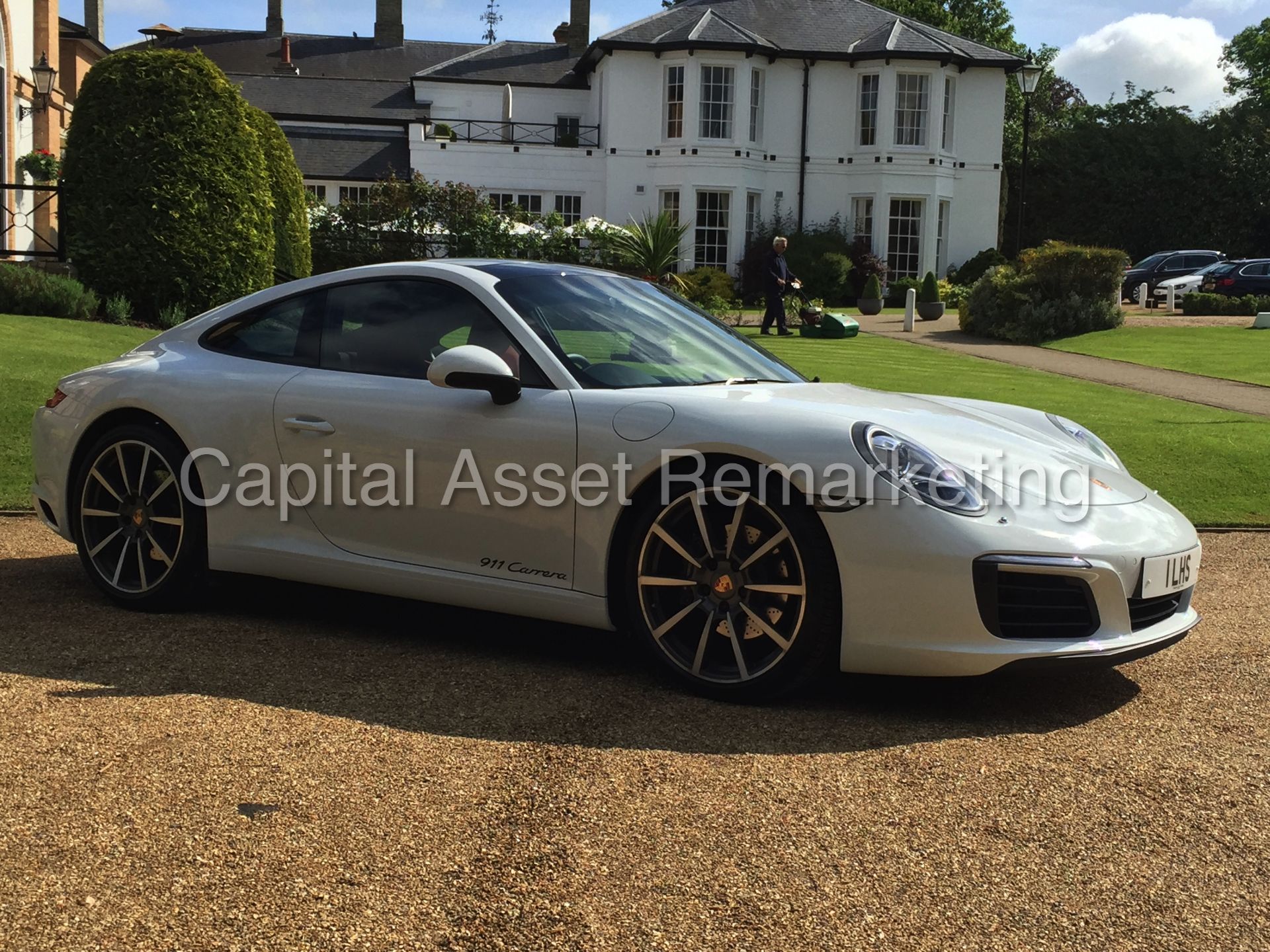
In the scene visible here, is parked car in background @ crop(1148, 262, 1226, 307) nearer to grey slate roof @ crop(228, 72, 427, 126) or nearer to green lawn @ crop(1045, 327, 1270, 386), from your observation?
green lawn @ crop(1045, 327, 1270, 386)

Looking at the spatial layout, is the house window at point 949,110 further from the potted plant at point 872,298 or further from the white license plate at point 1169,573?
the white license plate at point 1169,573

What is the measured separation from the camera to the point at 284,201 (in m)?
18.5

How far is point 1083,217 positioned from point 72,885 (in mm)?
52618

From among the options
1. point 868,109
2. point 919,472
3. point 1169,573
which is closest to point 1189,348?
point 868,109

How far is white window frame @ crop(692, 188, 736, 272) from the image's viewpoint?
38312 millimetres

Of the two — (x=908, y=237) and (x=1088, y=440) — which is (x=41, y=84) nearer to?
(x=908, y=237)

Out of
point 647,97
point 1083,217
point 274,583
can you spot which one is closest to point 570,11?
point 647,97

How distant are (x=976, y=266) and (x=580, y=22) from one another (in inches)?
802

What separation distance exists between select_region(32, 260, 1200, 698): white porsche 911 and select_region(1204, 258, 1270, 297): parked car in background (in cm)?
3481

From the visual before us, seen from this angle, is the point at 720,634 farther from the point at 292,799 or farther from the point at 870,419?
the point at 292,799

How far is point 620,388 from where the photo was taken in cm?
454

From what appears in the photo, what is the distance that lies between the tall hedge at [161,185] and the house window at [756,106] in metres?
24.4

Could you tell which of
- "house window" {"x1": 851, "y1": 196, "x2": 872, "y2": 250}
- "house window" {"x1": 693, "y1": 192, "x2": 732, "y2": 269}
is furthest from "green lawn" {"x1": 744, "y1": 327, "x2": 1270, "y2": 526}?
"house window" {"x1": 851, "y1": 196, "x2": 872, "y2": 250}

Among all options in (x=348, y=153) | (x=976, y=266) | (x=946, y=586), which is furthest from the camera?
(x=348, y=153)
